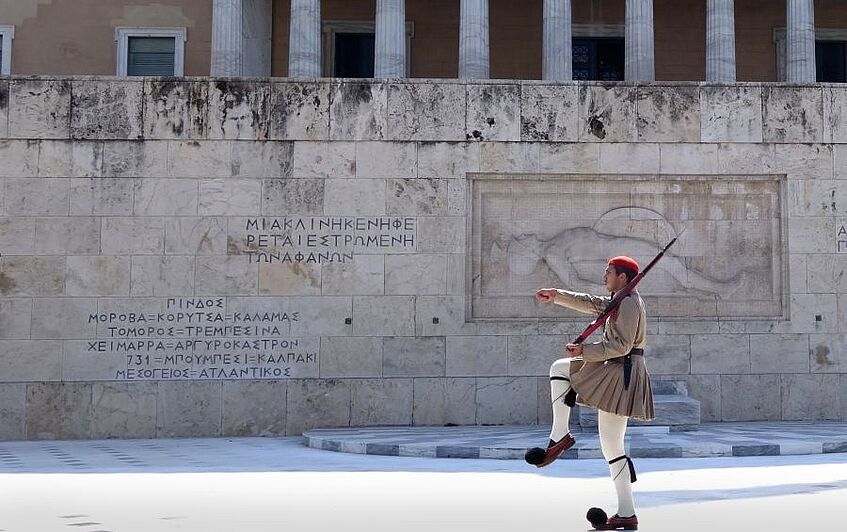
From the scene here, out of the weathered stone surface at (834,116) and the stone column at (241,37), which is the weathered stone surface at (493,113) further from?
the stone column at (241,37)

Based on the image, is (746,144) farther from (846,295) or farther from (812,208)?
(846,295)

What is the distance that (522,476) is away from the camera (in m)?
11.6

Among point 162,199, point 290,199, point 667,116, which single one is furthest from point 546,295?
point 162,199

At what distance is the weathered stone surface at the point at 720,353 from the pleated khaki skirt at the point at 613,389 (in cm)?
1037

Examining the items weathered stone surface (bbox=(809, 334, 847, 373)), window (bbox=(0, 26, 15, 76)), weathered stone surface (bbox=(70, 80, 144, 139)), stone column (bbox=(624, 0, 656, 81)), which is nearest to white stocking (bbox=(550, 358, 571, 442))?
weathered stone surface (bbox=(809, 334, 847, 373))

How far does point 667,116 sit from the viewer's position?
18.4 meters

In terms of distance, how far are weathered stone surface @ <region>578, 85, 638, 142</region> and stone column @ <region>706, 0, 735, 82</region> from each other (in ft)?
47.4

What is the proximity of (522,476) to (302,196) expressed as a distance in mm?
7981

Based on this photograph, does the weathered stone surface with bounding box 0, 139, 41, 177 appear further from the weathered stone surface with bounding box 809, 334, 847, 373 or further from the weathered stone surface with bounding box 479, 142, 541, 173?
the weathered stone surface with bounding box 809, 334, 847, 373

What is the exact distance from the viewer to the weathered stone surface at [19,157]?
17938mm

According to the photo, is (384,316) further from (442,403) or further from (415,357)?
(442,403)

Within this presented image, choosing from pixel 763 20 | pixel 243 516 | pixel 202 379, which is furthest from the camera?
pixel 763 20

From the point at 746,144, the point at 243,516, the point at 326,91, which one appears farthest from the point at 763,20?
the point at 243,516

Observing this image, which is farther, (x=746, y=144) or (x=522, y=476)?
(x=746, y=144)
